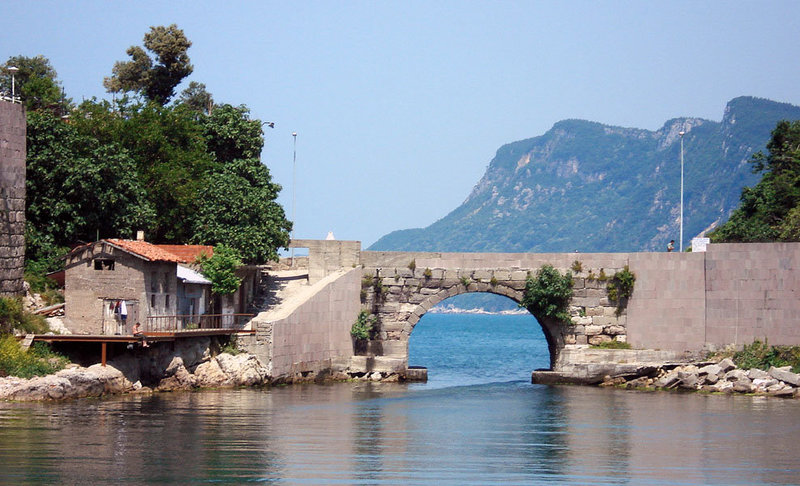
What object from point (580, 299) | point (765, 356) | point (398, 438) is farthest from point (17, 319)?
point (765, 356)

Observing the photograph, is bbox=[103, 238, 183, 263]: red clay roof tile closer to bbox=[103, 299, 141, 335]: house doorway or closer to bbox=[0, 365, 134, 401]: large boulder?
bbox=[103, 299, 141, 335]: house doorway

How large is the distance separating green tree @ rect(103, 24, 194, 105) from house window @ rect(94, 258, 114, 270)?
80.6 ft

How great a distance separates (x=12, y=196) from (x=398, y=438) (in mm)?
16231

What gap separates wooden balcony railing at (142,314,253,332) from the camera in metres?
37.4

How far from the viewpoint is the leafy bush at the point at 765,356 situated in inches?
1628

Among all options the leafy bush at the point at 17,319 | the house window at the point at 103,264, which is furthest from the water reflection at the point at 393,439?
the house window at the point at 103,264

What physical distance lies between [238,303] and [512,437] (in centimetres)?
1746

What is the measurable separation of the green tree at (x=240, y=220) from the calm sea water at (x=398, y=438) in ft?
21.2

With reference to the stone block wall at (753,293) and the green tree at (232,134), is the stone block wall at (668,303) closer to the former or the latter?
the stone block wall at (753,293)

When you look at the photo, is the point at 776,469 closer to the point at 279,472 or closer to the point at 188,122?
the point at 279,472

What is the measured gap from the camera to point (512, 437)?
1154 inches

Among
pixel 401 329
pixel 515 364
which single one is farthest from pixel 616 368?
pixel 515 364

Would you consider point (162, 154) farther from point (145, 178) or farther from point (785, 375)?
point (785, 375)

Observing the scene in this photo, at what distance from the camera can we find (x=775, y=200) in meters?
53.5
